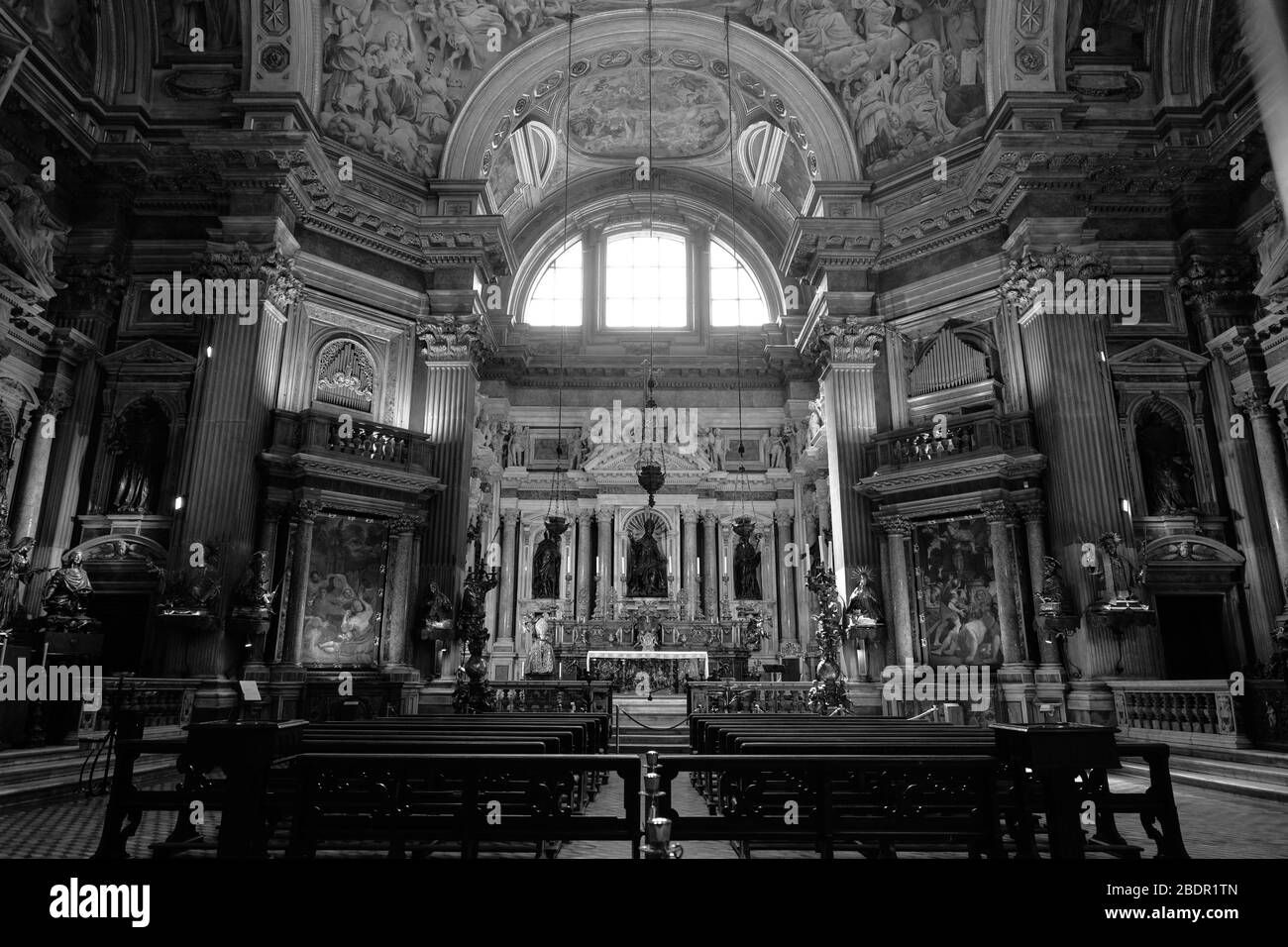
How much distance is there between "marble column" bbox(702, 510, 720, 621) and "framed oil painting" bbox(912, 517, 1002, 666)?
807cm

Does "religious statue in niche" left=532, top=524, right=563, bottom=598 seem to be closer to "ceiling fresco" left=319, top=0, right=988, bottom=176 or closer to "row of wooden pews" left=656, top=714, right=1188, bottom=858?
"ceiling fresco" left=319, top=0, right=988, bottom=176

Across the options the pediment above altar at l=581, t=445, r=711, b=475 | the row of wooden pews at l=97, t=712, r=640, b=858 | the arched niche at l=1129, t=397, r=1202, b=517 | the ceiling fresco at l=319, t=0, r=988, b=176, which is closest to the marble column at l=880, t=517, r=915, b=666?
the arched niche at l=1129, t=397, r=1202, b=517

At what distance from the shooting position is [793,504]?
23.6 metres

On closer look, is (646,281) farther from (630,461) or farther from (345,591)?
(345,591)

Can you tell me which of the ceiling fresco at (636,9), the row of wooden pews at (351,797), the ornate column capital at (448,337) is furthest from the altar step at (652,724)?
the ceiling fresco at (636,9)

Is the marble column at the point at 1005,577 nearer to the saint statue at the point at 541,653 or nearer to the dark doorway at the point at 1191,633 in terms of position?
the dark doorway at the point at 1191,633

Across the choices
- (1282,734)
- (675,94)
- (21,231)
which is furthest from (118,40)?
(1282,734)

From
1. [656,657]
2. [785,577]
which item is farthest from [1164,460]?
[656,657]

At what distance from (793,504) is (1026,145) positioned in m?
11.6

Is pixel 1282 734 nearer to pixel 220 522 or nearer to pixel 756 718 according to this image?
pixel 756 718

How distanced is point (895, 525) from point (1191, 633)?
525 cm

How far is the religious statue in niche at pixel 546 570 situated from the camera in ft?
75.6

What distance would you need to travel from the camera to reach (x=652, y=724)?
15.4m
